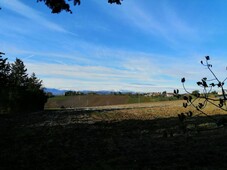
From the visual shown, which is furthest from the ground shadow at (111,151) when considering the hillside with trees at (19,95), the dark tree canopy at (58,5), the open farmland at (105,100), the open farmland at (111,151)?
the open farmland at (105,100)

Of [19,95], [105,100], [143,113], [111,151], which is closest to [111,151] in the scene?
[111,151]

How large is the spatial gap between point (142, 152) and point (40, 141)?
13.7 ft

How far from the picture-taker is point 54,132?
14.0m

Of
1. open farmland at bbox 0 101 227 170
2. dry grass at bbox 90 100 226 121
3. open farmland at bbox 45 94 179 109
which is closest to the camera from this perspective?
open farmland at bbox 0 101 227 170

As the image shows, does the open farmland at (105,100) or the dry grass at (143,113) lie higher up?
the open farmland at (105,100)

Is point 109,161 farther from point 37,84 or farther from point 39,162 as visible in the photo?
point 37,84

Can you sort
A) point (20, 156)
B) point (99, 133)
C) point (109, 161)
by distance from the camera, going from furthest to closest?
point (99, 133) → point (20, 156) → point (109, 161)

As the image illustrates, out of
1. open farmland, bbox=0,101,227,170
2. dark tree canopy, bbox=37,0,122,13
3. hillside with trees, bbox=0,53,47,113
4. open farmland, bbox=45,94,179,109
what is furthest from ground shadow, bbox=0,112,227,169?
open farmland, bbox=45,94,179,109

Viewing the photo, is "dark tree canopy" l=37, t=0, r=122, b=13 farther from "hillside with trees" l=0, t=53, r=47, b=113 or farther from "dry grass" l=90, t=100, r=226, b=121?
"hillside with trees" l=0, t=53, r=47, b=113

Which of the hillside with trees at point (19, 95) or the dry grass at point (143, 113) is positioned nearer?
the dry grass at point (143, 113)

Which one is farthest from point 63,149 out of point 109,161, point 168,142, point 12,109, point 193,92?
point 12,109

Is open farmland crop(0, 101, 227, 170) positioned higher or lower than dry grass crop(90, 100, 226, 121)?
lower

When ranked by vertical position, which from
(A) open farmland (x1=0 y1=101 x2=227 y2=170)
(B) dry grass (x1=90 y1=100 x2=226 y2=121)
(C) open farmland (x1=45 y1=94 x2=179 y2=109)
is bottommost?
(A) open farmland (x1=0 y1=101 x2=227 y2=170)

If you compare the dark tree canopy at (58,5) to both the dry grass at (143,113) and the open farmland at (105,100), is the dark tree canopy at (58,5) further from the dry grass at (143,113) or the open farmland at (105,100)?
the open farmland at (105,100)
